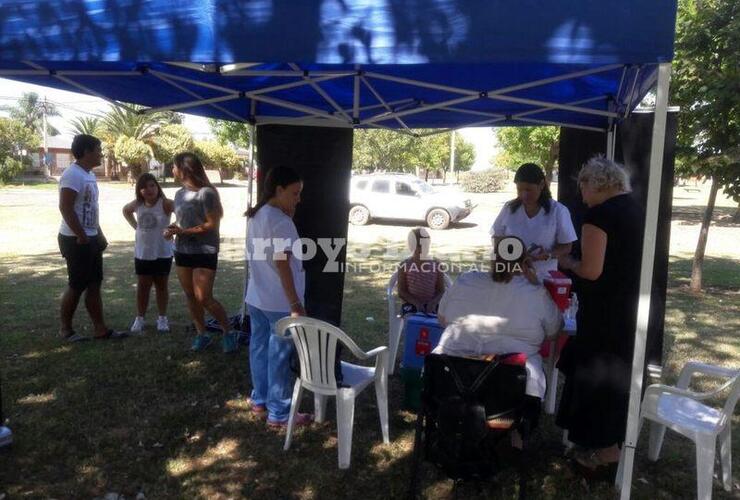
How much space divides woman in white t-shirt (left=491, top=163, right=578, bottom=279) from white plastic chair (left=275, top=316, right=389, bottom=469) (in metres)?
1.44

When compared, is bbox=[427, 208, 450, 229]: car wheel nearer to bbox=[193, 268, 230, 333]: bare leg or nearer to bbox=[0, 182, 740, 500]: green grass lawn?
bbox=[0, 182, 740, 500]: green grass lawn

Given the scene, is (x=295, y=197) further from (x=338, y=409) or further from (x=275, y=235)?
(x=338, y=409)

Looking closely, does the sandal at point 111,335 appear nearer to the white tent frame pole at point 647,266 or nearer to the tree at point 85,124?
the white tent frame pole at point 647,266

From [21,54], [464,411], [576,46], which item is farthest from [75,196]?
[576,46]

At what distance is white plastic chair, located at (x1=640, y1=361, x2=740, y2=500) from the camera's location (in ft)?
8.42

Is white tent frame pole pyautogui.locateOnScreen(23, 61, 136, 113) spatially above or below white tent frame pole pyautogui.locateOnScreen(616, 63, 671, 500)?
above

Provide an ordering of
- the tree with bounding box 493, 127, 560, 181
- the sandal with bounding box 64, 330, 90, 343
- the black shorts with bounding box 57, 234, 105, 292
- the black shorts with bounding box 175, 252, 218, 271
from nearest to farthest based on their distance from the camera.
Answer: the black shorts with bounding box 175, 252, 218, 271
the black shorts with bounding box 57, 234, 105, 292
the sandal with bounding box 64, 330, 90, 343
the tree with bounding box 493, 127, 560, 181

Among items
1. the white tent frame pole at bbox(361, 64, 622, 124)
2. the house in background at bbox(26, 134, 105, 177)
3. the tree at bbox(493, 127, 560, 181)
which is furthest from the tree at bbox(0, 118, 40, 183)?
the white tent frame pole at bbox(361, 64, 622, 124)

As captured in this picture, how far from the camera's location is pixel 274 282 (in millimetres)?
3191

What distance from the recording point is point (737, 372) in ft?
8.95

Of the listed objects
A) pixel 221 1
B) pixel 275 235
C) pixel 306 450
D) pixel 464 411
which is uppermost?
pixel 221 1

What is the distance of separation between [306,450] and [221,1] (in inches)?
89.4

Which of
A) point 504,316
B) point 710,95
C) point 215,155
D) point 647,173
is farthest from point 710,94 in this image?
point 215,155

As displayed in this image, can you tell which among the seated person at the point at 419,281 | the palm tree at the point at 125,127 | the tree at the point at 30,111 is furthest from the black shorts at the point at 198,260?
the tree at the point at 30,111
